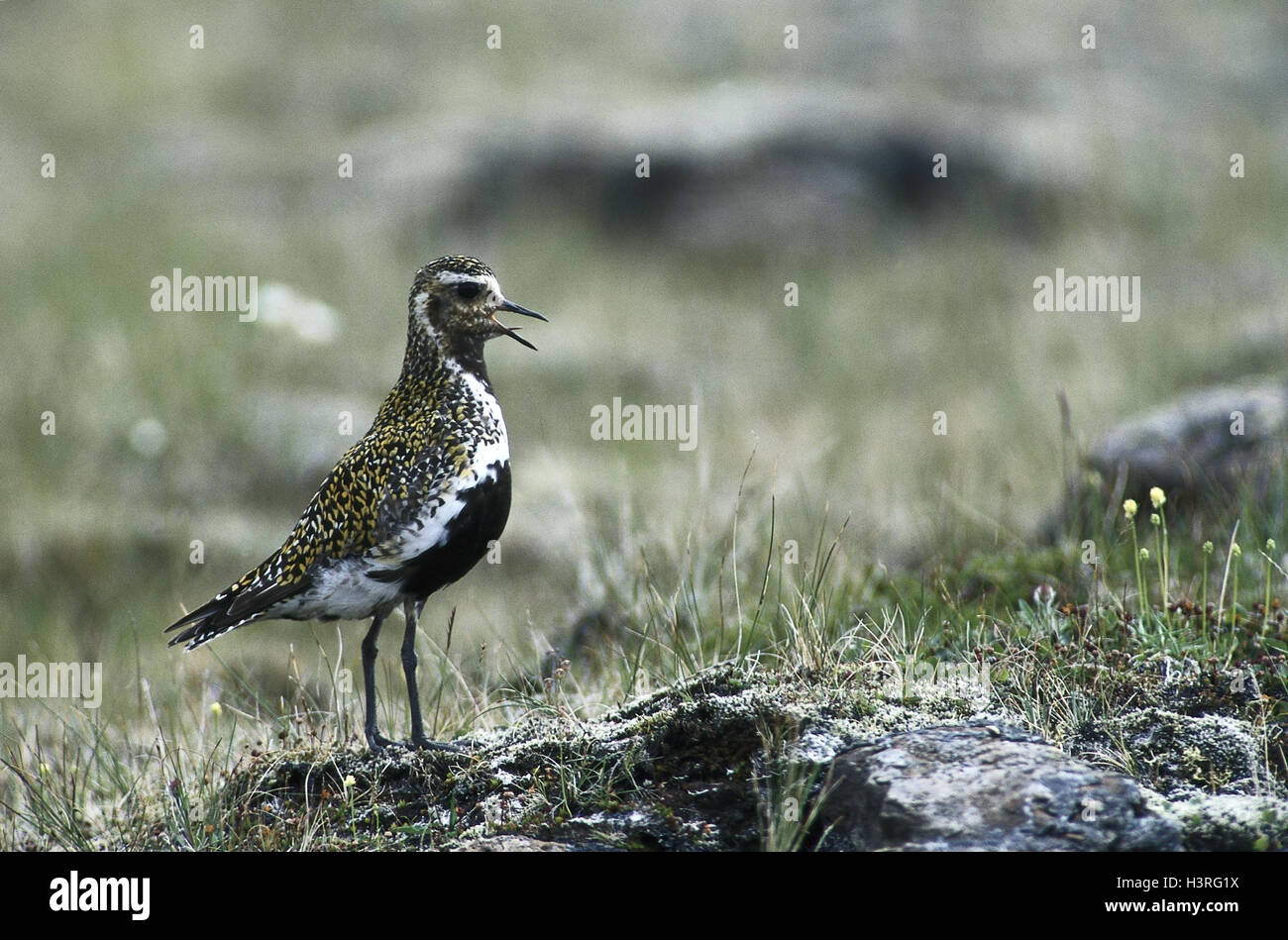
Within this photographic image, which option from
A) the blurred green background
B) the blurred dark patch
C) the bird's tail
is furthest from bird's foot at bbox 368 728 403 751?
the blurred dark patch

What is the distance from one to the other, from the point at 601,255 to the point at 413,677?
A: 13.5m

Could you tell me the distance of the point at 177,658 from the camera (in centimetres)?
913

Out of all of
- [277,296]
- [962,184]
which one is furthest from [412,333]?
[962,184]

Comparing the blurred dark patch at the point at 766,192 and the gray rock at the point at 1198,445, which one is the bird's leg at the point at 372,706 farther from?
the blurred dark patch at the point at 766,192

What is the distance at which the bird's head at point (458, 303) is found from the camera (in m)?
5.52

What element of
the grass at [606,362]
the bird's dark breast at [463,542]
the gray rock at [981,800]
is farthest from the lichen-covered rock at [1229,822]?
the bird's dark breast at [463,542]

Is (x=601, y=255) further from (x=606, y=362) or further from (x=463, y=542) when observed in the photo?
(x=463, y=542)

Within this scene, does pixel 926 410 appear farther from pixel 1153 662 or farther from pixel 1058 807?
pixel 1058 807

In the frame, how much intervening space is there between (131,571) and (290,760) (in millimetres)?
6170

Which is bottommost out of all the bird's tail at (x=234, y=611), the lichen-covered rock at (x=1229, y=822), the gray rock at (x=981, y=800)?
the lichen-covered rock at (x=1229, y=822)

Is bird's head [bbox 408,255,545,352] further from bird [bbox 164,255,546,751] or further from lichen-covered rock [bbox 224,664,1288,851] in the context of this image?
lichen-covered rock [bbox 224,664,1288,851]

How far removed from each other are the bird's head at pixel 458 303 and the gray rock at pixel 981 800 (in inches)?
85.9

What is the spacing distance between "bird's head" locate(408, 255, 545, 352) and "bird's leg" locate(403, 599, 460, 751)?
3.51 feet

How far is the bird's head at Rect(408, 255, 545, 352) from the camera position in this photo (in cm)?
552
